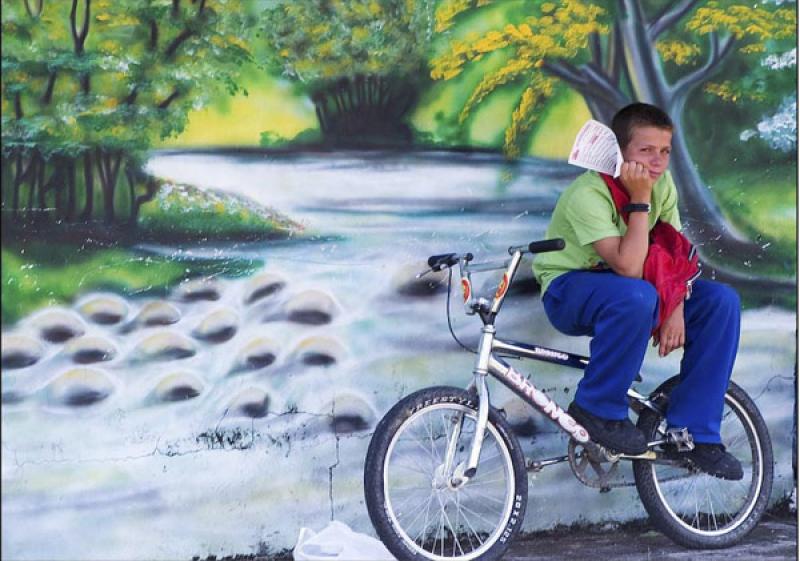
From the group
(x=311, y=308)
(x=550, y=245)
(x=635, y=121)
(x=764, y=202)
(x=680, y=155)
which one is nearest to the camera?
(x=550, y=245)

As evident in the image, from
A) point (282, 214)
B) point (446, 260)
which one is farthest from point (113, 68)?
point (446, 260)

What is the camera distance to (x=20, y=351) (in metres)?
5.00

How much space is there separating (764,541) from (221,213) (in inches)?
109

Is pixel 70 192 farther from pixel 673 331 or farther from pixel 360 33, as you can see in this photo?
pixel 673 331

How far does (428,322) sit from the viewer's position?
17.9ft

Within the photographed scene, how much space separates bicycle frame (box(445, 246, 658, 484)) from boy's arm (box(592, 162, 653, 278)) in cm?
32

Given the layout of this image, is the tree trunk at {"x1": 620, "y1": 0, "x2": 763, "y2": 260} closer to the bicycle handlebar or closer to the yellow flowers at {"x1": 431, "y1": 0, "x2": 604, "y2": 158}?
the yellow flowers at {"x1": 431, "y1": 0, "x2": 604, "y2": 158}

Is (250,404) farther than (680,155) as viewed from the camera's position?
No

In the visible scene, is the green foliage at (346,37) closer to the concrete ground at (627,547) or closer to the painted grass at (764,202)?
the painted grass at (764,202)

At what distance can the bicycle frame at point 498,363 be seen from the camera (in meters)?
4.86

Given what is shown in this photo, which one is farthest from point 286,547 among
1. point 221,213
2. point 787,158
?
point 787,158

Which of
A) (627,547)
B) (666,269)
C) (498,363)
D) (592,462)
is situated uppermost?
(666,269)

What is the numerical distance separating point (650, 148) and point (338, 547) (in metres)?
1.97

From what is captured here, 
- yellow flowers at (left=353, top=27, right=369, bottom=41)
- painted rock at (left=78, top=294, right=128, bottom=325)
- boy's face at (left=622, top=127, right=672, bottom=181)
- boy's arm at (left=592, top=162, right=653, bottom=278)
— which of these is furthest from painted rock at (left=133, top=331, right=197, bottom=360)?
boy's face at (left=622, top=127, right=672, bottom=181)
